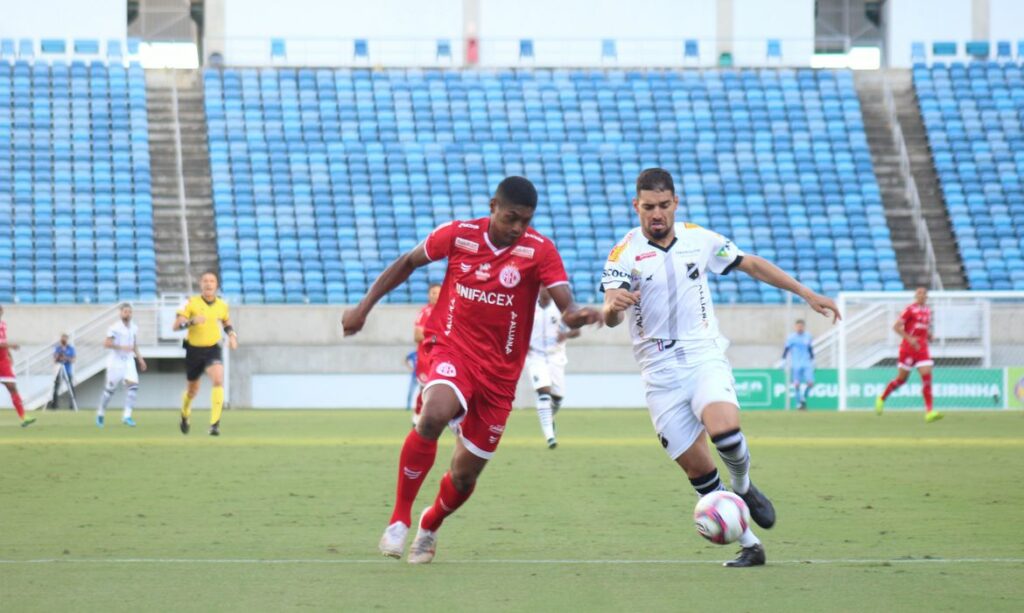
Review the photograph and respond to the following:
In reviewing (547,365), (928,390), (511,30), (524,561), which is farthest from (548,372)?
(511,30)

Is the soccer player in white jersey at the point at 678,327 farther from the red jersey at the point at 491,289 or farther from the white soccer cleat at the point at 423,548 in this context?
the white soccer cleat at the point at 423,548

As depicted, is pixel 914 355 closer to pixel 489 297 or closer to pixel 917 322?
pixel 917 322

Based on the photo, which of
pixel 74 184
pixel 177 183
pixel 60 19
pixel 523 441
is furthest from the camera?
pixel 60 19

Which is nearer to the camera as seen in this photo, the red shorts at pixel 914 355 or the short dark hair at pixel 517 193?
the short dark hair at pixel 517 193

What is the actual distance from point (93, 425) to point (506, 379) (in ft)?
58.2

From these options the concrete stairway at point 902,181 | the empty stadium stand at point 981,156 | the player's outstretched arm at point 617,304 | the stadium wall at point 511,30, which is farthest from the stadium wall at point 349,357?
the player's outstretched arm at point 617,304

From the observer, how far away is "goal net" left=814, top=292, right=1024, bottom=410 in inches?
1275

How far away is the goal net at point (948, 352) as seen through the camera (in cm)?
3238

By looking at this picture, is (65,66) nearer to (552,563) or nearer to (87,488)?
(87,488)

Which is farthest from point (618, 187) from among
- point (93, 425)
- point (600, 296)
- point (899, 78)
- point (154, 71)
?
point (93, 425)

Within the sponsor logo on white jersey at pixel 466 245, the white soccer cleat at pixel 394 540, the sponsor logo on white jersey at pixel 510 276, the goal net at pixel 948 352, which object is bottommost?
the goal net at pixel 948 352

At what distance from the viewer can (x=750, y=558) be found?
25.9 feet

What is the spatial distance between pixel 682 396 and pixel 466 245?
1.44m

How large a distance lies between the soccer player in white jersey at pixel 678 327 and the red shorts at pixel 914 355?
1858cm
